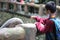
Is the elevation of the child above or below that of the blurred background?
above

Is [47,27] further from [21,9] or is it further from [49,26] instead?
[21,9]

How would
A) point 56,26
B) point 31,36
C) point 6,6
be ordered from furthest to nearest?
point 6,6
point 56,26
point 31,36

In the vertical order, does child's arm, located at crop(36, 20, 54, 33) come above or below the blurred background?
above

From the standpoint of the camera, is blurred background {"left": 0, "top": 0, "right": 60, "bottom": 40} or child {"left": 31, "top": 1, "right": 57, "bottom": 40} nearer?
child {"left": 31, "top": 1, "right": 57, "bottom": 40}

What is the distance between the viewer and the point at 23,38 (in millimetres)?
2295

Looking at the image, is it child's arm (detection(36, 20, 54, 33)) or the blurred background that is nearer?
child's arm (detection(36, 20, 54, 33))

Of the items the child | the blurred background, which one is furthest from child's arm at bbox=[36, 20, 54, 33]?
the blurred background

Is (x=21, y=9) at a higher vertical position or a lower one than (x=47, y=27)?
lower

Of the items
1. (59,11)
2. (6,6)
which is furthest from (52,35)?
(6,6)

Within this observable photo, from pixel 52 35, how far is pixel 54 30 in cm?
Answer: 7

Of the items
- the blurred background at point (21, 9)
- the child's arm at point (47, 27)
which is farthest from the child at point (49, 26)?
the blurred background at point (21, 9)

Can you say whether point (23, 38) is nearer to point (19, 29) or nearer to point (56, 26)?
point (19, 29)

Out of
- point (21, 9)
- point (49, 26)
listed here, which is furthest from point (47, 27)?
point (21, 9)

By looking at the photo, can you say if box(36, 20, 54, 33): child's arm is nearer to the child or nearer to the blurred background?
the child
